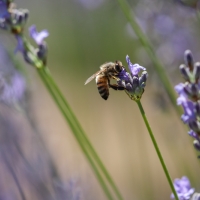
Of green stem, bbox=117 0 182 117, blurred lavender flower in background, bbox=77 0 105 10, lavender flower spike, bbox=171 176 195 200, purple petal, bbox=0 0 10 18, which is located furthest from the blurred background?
lavender flower spike, bbox=171 176 195 200

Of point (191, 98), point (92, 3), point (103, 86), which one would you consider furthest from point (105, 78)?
point (92, 3)

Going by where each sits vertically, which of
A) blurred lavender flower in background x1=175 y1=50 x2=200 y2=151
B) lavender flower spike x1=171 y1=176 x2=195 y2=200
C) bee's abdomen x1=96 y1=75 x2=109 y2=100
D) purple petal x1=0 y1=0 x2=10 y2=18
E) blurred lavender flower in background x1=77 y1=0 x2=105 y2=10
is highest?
blurred lavender flower in background x1=77 y1=0 x2=105 y2=10

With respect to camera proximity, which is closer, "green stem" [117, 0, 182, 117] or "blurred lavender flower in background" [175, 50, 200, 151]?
"blurred lavender flower in background" [175, 50, 200, 151]

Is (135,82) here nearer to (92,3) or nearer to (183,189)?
(183,189)

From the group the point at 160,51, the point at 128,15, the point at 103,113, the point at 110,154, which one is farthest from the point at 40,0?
the point at 128,15

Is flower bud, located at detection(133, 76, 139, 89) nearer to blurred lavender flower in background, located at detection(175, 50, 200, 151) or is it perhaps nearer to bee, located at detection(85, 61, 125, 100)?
blurred lavender flower in background, located at detection(175, 50, 200, 151)

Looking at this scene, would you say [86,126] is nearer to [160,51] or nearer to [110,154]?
[110,154]
